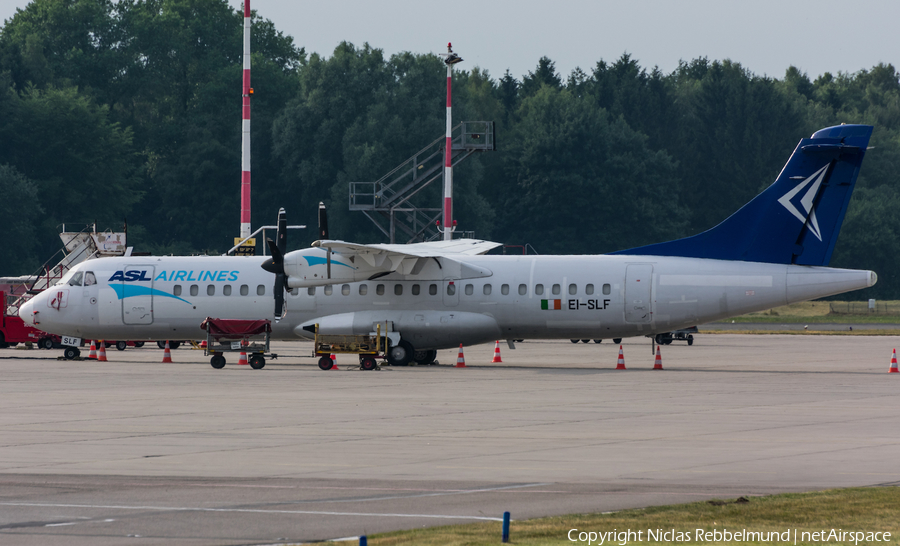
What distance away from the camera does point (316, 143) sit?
290 feet

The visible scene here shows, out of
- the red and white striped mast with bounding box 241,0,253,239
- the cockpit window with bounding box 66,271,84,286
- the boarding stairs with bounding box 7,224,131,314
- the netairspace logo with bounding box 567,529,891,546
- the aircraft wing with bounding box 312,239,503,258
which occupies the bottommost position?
the netairspace logo with bounding box 567,529,891,546

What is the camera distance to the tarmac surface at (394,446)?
10641 mm

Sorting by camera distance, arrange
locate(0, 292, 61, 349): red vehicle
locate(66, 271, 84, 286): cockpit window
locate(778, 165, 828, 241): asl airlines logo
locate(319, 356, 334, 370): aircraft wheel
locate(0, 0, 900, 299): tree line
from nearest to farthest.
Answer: locate(778, 165, 828, 241): asl airlines logo, locate(319, 356, 334, 370): aircraft wheel, locate(66, 271, 84, 286): cockpit window, locate(0, 292, 61, 349): red vehicle, locate(0, 0, 900, 299): tree line

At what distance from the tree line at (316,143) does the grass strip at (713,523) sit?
7174cm

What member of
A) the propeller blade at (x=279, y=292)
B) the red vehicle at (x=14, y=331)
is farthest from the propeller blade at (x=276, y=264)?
the red vehicle at (x=14, y=331)

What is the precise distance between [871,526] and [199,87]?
90640 mm

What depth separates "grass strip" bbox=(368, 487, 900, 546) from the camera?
9258 millimetres

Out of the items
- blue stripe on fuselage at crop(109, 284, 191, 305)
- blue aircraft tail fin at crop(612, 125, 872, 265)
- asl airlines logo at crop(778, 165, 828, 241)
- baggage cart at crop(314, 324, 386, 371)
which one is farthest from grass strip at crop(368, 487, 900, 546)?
blue stripe on fuselage at crop(109, 284, 191, 305)

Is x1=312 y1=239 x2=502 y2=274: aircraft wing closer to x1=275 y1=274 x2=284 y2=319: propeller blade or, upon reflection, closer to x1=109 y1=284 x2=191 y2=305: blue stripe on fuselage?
x1=275 y1=274 x2=284 y2=319: propeller blade

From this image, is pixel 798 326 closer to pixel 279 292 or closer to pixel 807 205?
pixel 807 205

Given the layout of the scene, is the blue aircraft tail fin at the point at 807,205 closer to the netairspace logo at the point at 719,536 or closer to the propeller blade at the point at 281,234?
the propeller blade at the point at 281,234

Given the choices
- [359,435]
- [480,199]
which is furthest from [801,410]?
[480,199]

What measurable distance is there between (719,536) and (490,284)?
866 inches

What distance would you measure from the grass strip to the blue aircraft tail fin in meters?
18.8
